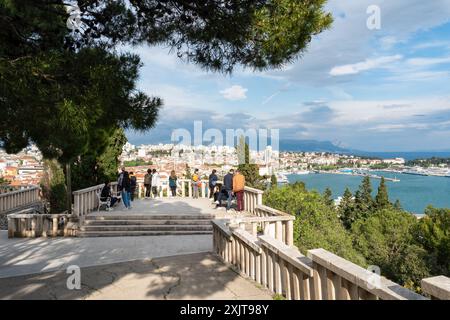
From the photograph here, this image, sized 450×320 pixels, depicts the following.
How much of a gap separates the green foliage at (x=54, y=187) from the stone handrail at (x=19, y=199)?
3.04ft

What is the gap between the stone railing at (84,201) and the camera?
1182 cm

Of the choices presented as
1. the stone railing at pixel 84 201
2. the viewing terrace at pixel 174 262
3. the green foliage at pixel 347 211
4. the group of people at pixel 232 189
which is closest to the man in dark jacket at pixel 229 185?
the group of people at pixel 232 189

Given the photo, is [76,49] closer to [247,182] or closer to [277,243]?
[277,243]

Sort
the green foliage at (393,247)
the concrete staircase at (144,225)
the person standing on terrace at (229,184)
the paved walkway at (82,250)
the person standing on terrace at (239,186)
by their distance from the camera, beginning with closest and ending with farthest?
the paved walkway at (82,250) < the concrete staircase at (144,225) < the person standing on terrace at (239,186) < the person standing on terrace at (229,184) < the green foliage at (393,247)

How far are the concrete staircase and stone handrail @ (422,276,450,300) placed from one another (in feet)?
29.5

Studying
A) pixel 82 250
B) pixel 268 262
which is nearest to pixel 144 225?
pixel 82 250

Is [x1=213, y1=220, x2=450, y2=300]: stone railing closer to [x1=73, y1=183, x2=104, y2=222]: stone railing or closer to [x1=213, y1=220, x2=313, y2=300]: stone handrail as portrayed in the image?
[x1=213, y1=220, x2=313, y2=300]: stone handrail

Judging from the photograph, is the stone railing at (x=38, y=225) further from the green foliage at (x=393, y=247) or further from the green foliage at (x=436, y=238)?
the green foliage at (x=436, y=238)

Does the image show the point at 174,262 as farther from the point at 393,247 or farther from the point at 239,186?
the point at 393,247

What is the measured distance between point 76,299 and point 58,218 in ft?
23.3

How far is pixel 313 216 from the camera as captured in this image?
62.2 ft

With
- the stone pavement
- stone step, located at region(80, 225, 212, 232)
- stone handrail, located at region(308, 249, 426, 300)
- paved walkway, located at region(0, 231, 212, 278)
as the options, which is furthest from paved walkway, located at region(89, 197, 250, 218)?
stone handrail, located at region(308, 249, 426, 300)

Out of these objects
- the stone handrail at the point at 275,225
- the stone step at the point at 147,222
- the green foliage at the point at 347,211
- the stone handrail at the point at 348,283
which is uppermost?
the stone handrail at the point at 348,283
